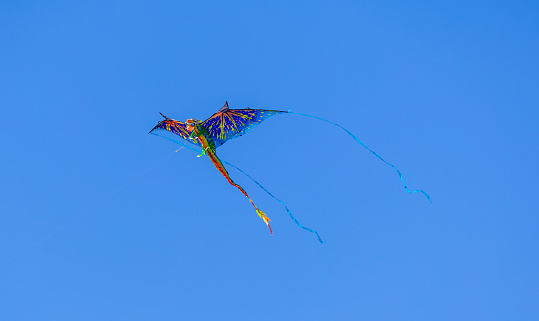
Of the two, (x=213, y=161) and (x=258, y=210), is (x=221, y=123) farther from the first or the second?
(x=258, y=210)

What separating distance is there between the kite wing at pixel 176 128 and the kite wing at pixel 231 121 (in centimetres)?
71

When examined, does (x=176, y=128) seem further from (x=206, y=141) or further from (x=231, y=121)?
(x=231, y=121)

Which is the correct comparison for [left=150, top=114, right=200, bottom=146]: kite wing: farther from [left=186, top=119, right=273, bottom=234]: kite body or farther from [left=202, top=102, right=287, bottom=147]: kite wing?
[left=202, top=102, right=287, bottom=147]: kite wing

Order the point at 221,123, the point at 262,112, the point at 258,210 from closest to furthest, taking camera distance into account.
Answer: the point at 258,210 → the point at 262,112 → the point at 221,123

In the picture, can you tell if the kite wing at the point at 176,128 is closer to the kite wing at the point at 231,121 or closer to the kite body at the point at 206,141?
the kite body at the point at 206,141

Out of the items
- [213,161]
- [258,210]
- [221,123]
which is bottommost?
[258,210]

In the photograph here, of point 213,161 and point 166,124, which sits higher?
point 166,124

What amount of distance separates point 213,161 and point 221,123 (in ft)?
4.03

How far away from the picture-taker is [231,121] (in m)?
12.0

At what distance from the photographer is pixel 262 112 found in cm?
1126

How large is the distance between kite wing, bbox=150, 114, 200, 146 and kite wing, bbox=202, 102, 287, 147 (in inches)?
28.0

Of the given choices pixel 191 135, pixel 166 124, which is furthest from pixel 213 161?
pixel 166 124

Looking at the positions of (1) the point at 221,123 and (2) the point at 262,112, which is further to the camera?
(1) the point at 221,123

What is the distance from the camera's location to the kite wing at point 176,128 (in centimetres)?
1209
